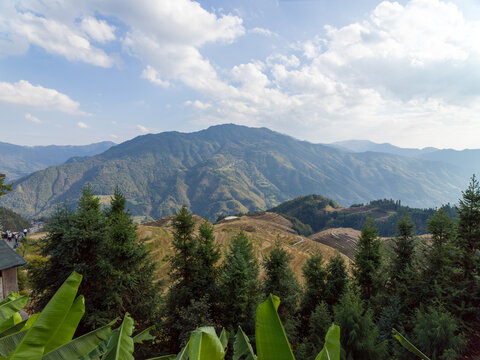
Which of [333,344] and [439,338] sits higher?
[333,344]

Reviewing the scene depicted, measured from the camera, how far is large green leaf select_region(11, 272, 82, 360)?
2.32 m

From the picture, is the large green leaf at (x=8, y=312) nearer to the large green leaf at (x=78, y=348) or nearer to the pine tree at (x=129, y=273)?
the large green leaf at (x=78, y=348)

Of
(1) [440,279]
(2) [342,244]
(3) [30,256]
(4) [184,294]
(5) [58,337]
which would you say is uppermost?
(5) [58,337]

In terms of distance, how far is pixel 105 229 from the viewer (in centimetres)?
1480

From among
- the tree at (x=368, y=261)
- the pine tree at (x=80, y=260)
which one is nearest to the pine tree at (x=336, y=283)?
the tree at (x=368, y=261)

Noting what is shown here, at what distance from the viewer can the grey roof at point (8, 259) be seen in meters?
15.8

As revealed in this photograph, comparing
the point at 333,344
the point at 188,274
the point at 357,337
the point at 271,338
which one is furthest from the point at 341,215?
the point at 271,338

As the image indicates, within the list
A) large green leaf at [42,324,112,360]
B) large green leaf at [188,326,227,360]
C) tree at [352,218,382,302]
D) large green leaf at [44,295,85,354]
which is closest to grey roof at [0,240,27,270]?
large green leaf at [44,295,85,354]

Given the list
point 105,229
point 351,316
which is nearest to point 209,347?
point 351,316

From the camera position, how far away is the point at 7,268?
15.8 metres

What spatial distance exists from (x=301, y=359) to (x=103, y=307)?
39.5ft

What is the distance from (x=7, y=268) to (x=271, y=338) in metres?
21.8

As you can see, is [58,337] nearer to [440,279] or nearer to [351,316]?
[351,316]

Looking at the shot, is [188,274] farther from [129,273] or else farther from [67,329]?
[67,329]
